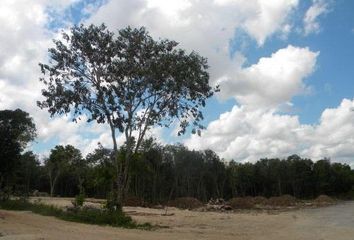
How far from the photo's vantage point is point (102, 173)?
5575 centimetres

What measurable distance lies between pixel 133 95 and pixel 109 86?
1601mm

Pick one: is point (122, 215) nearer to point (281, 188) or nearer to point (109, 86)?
point (109, 86)

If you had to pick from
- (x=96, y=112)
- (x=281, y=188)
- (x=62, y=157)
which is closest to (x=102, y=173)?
(x=96, y=112)

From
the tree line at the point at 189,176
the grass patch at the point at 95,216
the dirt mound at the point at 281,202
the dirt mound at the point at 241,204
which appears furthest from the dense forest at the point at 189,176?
the grass patch at the point at 95,216

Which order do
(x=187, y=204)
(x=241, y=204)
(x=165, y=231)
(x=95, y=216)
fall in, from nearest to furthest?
(x=165, y=231) < (x=95, y=216) < (x=187, y=204) < (x=241, y=204)

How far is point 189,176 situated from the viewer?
332 ft

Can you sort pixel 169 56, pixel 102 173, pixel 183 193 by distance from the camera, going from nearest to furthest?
pixel 169 56
pixel 102 173
pixel 183 193

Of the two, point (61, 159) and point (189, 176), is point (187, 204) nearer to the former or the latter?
point (61, 159)

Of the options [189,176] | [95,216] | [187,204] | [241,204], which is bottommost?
[95,216]

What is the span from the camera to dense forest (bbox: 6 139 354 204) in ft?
283

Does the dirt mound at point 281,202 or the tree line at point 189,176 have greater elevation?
the tree line at point 189,176

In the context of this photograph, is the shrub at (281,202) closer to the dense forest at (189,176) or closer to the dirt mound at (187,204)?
the dirt mound at (187,204)

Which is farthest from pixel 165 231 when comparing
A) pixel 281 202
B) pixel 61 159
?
pixel 61 159

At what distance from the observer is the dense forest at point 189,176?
8638 centimetres
